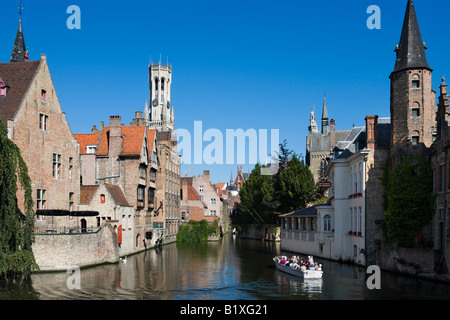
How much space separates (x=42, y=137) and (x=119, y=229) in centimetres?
A: 1278

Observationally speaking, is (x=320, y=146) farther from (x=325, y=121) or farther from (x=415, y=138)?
(x=415, y=138)

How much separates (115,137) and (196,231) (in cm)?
2869

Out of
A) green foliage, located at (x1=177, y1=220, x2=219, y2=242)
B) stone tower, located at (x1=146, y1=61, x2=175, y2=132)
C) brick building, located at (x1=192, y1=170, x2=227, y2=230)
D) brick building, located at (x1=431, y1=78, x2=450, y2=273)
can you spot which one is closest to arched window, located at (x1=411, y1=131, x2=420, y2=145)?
brick building, located at (x1=431, y1=78, x2=450, y2=273)

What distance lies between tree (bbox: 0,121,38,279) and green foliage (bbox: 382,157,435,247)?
Result: 78.6 feet

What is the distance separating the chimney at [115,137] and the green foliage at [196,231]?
2662 centimetres

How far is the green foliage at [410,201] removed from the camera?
33625 mm

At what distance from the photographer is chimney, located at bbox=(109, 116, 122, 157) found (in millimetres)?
54062

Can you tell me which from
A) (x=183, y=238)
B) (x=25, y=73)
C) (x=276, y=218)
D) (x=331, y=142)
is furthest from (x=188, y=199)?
(x=25, y=73)

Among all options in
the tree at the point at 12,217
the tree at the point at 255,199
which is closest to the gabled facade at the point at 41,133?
the tree at the point at 12,217

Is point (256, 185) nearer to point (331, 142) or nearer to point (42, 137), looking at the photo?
point (331, 142)

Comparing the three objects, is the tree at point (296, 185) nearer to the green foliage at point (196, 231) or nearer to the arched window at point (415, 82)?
the green foliage at point (196, 231)

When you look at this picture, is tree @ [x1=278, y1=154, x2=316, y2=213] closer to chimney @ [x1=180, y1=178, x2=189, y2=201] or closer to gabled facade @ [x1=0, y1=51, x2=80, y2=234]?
chimney @ [x1=180, y1=178, x2=189, y2=201]

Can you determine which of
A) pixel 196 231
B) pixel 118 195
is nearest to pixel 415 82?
pixel 118 195

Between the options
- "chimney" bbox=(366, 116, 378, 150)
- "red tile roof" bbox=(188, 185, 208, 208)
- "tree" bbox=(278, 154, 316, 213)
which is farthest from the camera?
"red tile roof" bbox=(188, 185, 208, 208)
